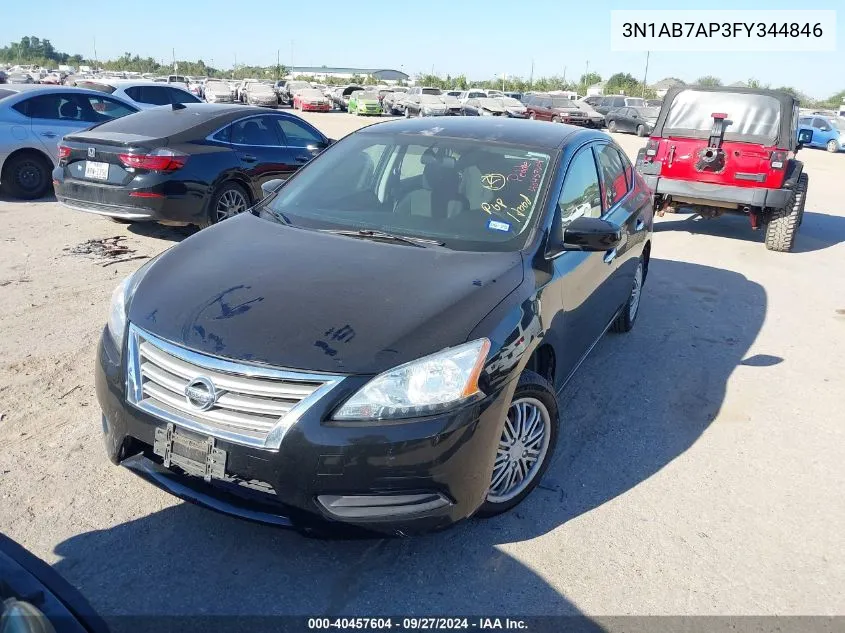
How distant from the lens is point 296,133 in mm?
8555

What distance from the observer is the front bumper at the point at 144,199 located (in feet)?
22.8

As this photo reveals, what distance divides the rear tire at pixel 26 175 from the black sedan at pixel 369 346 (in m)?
7.37

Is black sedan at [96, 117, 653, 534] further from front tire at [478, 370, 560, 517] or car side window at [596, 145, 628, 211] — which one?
car side window at [596, 145, 628, 211]

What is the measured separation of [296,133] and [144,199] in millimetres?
2287

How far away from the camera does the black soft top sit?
29.0 ft

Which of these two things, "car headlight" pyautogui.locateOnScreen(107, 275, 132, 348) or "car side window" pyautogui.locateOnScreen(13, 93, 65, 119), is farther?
"car side window" pyautogui.locateOnScreen(13, 93, 65, 119)

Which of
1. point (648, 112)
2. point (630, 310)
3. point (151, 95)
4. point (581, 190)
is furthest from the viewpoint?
point (648, 112)

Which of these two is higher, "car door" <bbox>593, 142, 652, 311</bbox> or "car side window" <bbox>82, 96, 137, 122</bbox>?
"car side window" <bbox>82, 96, 137, 122</bbox>

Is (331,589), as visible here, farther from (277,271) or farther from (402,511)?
(277,271)

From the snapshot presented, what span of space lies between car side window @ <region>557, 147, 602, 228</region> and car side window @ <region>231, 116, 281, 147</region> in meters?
4.66

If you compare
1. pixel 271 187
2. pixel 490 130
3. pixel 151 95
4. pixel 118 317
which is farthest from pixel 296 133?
pixel 151 95

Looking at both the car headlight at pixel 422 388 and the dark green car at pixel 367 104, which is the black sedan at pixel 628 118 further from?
the car headlight at pixel 422 388

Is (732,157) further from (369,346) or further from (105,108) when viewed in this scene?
(105,108)

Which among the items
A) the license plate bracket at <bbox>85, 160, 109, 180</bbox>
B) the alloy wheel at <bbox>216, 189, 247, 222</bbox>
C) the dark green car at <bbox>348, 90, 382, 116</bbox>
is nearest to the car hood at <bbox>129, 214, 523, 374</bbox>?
the alloy wheel at <bbox>216, 189, 247, 222</bbox>
